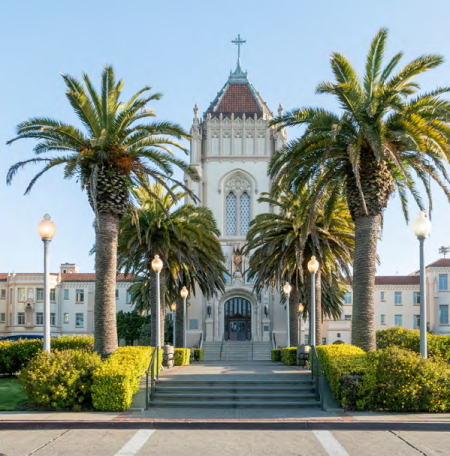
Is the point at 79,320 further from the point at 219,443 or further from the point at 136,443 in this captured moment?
the point at 219,443

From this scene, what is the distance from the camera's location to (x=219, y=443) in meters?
12.1

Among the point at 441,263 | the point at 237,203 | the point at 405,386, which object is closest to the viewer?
the point at 405,386

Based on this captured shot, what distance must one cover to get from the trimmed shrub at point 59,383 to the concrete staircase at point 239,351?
3694 cm

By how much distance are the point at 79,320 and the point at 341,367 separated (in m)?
69.3

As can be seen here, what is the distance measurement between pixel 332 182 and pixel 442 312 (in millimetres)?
55674

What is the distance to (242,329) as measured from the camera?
201 ft

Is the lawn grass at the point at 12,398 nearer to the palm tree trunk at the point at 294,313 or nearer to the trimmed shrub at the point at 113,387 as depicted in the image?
the trimmed shrub at the point at 113,387

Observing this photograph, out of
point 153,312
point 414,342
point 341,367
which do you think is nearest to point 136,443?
point 341,367

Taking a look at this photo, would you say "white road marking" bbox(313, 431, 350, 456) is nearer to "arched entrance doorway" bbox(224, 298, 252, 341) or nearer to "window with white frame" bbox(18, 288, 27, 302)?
"arched entrance doorway" bbox(224, 298, 252, 341)

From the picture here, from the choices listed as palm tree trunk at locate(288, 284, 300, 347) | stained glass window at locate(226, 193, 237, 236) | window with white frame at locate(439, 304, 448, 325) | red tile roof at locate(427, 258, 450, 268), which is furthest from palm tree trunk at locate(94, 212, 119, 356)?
red tile roof at locate(427, 258, 450, 268)

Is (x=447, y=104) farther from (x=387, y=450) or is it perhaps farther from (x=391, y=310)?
(x=391, y=310)

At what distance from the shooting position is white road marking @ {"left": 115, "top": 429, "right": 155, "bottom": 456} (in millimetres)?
11250

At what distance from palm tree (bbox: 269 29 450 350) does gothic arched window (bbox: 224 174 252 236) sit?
4056 centimetres

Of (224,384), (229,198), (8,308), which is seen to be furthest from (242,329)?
(224,384)
